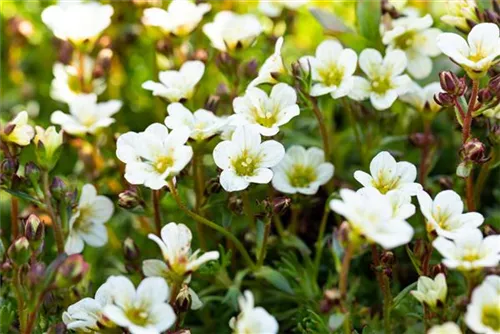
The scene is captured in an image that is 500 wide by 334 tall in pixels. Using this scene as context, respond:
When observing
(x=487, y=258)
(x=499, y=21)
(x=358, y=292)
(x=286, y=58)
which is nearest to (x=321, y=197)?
(x=358, y=292)

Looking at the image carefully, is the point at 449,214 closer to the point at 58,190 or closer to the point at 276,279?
the point at 276,279

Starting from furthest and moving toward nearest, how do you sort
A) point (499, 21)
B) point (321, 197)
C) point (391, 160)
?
1. point (321, 197)
2. point (499, 21)
3. point (391, 160)

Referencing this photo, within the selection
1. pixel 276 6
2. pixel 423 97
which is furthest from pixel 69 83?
pixel 423 97

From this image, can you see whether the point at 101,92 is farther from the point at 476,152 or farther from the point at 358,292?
the point at 476,152

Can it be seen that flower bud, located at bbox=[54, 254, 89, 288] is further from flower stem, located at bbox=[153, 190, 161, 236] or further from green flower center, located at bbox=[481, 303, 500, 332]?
green flower center, located at bbox=[481, 303, 500, 332]

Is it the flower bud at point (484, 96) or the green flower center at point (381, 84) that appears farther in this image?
the green flower center at point (381, 84)

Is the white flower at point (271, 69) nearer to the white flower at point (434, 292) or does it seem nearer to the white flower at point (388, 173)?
the white flower at point (388, 173)

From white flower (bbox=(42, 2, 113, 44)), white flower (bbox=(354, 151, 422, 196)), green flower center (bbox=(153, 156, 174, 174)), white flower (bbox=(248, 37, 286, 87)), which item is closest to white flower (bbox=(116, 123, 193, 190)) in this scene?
green flower center (bbox=(153, 156, 174, 174))

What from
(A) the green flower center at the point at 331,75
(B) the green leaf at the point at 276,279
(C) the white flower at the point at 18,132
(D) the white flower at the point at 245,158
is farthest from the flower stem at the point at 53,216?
(A) the green flower center at the point at 331,75
